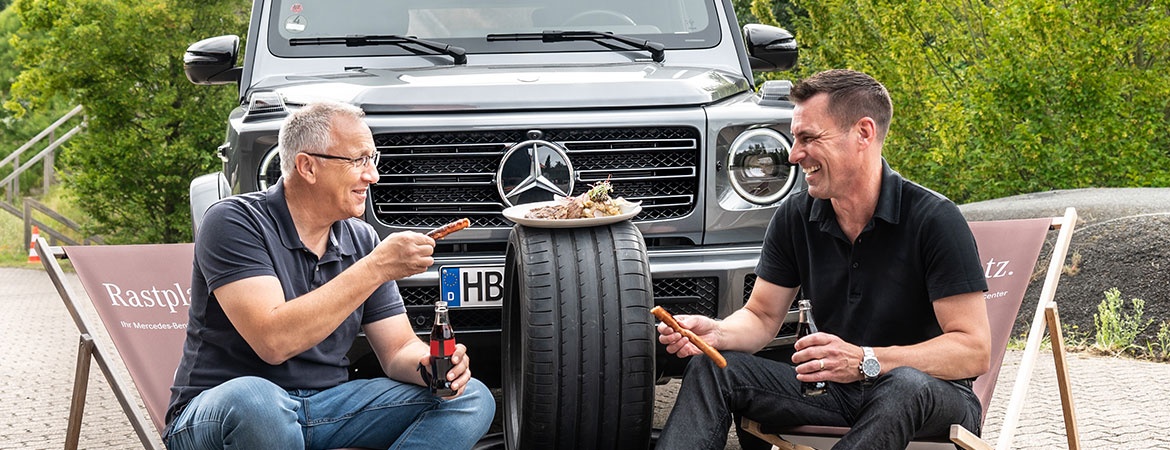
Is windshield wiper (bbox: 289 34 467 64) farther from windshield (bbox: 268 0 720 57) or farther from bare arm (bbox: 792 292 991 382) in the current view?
bare arm (bbox: 792 292 991 382)

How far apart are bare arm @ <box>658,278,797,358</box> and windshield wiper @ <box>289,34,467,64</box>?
172cm

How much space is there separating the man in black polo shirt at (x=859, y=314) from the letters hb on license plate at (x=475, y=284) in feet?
2.45

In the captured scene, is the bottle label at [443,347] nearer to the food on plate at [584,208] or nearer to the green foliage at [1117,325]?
the food on plate at [584,208]

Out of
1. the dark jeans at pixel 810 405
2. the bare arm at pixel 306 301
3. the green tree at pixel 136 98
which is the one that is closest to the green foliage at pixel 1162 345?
the dark jeans at pixel 810 405

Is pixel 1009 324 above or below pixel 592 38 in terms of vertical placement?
below

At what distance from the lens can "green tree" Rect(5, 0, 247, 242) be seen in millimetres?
14438

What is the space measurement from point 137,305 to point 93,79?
35.3ft

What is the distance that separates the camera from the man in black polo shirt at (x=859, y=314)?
3592mm

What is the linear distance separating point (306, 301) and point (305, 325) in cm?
6

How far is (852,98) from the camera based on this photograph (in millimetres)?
3809

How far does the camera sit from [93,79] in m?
14.7

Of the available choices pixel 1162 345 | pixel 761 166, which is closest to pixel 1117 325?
pixel 1162 345

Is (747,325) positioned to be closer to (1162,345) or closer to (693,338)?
(693,338)

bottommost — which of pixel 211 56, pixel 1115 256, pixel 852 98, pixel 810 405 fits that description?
pixel 1115 256
